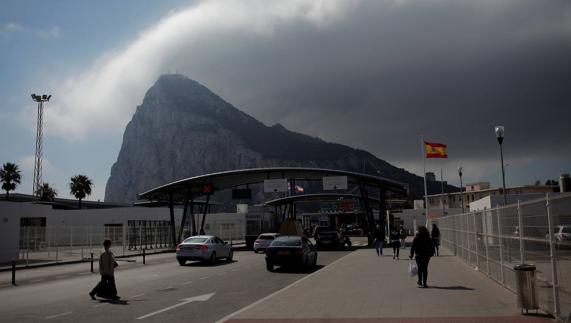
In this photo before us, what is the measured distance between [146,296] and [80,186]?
80.4m

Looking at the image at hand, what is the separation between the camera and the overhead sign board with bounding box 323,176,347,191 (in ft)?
168

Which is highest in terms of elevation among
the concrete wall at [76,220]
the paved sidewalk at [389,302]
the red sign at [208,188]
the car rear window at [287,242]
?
the red sign at [208,188]

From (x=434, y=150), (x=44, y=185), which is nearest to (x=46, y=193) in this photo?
(x=44, y=185)

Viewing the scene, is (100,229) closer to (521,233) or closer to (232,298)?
(232,298)

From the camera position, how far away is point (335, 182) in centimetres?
5169

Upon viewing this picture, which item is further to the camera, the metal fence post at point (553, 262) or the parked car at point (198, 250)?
the parked car at point (198, 250)

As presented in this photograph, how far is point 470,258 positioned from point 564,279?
1376cm

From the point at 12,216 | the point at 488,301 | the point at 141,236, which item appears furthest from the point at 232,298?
the point at 141,236

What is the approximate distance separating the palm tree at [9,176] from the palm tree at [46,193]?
12.5 meters

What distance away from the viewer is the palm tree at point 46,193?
3597 inches

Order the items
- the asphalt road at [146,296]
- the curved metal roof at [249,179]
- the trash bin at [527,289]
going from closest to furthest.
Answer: the trash bin at [527,289], the asphalt road at [146,296], the curved metal roof at [249,179]

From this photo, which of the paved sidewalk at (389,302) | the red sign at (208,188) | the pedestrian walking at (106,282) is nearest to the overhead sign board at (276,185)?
the red sign at (208,188)

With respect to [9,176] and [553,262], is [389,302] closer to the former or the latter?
[553,262]

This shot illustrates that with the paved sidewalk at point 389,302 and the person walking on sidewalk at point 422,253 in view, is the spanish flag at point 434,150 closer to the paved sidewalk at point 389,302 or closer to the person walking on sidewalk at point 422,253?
the paved sidewalk at point 389,302
